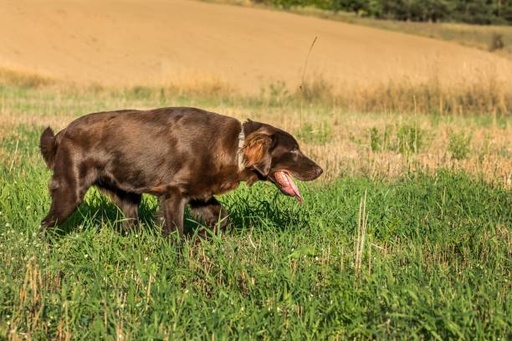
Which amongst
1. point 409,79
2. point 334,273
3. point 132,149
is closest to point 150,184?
point 132,149

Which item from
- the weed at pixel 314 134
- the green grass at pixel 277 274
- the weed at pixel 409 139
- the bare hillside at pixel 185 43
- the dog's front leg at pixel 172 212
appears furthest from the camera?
the bare hillside at pixel 185 43

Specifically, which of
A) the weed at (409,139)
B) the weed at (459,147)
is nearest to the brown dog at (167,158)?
the weed at (409,139)

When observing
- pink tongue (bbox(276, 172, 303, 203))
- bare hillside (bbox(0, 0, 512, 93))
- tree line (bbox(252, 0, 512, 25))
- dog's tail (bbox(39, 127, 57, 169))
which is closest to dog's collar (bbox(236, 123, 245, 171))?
pink tongue (bbox(276, 172, 303, 203))

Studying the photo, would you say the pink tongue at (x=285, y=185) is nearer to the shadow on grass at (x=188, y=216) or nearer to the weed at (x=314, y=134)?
the shadow on grass at (x=188, y=216)

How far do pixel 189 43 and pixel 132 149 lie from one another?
1467 inches

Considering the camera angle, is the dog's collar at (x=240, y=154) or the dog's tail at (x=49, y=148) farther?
the dog's tail at (x=49, y=148)

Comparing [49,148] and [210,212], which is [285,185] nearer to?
[210,212]

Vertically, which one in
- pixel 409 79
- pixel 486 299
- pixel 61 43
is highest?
pixel 486 299

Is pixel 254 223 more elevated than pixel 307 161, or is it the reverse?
pixel 307 161

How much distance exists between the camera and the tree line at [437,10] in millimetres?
66938

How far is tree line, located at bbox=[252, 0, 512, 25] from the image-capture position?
6694 centimetres

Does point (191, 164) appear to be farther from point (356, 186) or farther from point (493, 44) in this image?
point (493, 44)

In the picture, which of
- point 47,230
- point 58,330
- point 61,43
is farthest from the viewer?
point 61,43

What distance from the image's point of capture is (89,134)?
18.6 ft
